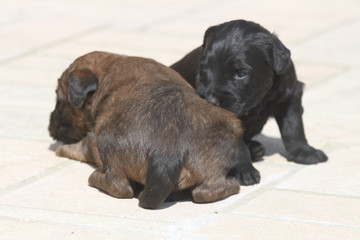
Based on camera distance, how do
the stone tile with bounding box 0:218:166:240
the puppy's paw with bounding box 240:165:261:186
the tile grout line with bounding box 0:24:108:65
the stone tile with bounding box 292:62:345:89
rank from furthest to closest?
the tile grout line with bounding box 0:24:108:65
the stone tile with bounding box 292:62:345:89
the puppy's paw with bounding box 240:165:261:186
the stone tile with bounding box 0:218:166:240

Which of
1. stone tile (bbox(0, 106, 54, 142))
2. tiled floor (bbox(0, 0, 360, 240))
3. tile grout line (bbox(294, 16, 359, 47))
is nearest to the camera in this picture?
tiled floor (bbox(0, 0, 360, 240))

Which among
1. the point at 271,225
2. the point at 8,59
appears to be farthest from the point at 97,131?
the point at 8,59

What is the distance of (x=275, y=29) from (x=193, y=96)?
5569 millimetres

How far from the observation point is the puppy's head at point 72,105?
747 cm

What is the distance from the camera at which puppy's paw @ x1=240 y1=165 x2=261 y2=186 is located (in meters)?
7.24

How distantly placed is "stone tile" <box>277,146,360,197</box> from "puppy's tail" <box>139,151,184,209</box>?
96 centimetres

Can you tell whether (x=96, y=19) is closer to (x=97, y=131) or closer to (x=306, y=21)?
(x=306, y=21)

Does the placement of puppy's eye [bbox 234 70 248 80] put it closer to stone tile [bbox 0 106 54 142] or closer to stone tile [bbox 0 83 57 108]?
stone tile [bbox 0 106 54 142]

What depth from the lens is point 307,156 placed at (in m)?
7.79

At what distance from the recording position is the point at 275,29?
493 inches

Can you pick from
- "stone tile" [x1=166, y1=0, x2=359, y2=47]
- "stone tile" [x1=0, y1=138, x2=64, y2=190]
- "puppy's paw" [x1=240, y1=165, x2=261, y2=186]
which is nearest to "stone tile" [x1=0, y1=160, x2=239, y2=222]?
"stone tile" [x1=0, y1=138, x2=64, y2=190]

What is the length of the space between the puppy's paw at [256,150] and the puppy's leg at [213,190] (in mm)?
907

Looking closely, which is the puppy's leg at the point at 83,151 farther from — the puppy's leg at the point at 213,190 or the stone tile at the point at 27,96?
the stone tile at the point at 27,96

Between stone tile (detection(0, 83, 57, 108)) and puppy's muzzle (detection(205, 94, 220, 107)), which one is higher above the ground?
puppy's muzzle (detection(205, 94, 220, 107))
